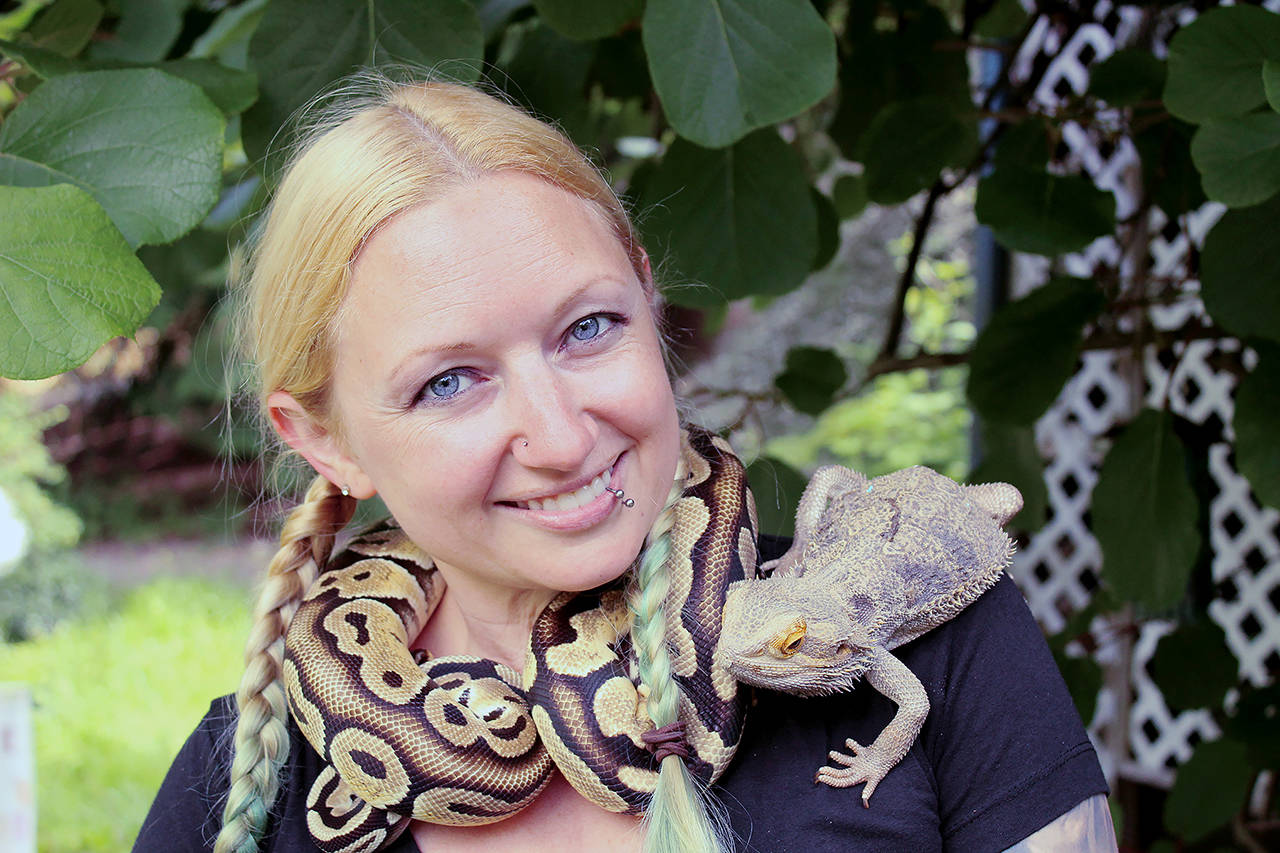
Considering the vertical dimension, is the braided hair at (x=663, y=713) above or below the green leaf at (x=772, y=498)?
above

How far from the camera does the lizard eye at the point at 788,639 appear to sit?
136 centimetres

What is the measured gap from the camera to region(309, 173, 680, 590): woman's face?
1429 mm

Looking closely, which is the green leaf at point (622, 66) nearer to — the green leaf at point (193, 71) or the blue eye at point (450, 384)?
the green leaf at point (193, 71)

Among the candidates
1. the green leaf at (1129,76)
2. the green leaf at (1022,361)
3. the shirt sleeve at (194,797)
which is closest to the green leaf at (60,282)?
the shirt sleeve at (194,797)

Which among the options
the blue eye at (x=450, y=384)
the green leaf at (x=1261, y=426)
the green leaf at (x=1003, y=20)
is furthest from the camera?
the green leaf at (x=1003, y=20)

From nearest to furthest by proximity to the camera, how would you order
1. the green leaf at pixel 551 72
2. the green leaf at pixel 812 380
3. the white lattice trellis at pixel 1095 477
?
the green leaf at pixel 551 72, the green leaf at pixel 812 380, the white lattice trellis at pixel 1095 477

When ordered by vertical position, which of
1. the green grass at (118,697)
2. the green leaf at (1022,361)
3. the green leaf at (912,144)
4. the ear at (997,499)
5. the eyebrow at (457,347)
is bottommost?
the green grass at (118,697)

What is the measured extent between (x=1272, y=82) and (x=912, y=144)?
0.89m

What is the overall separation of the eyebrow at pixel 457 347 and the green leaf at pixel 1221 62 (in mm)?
1181

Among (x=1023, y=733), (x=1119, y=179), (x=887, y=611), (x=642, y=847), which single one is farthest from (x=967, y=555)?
(x=1119, y=179)

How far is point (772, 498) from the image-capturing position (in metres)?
2.29

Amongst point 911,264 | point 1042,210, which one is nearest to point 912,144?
point 1042,210

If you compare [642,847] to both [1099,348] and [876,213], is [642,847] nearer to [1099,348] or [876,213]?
[1099,348]

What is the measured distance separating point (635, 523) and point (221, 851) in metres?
0.83
